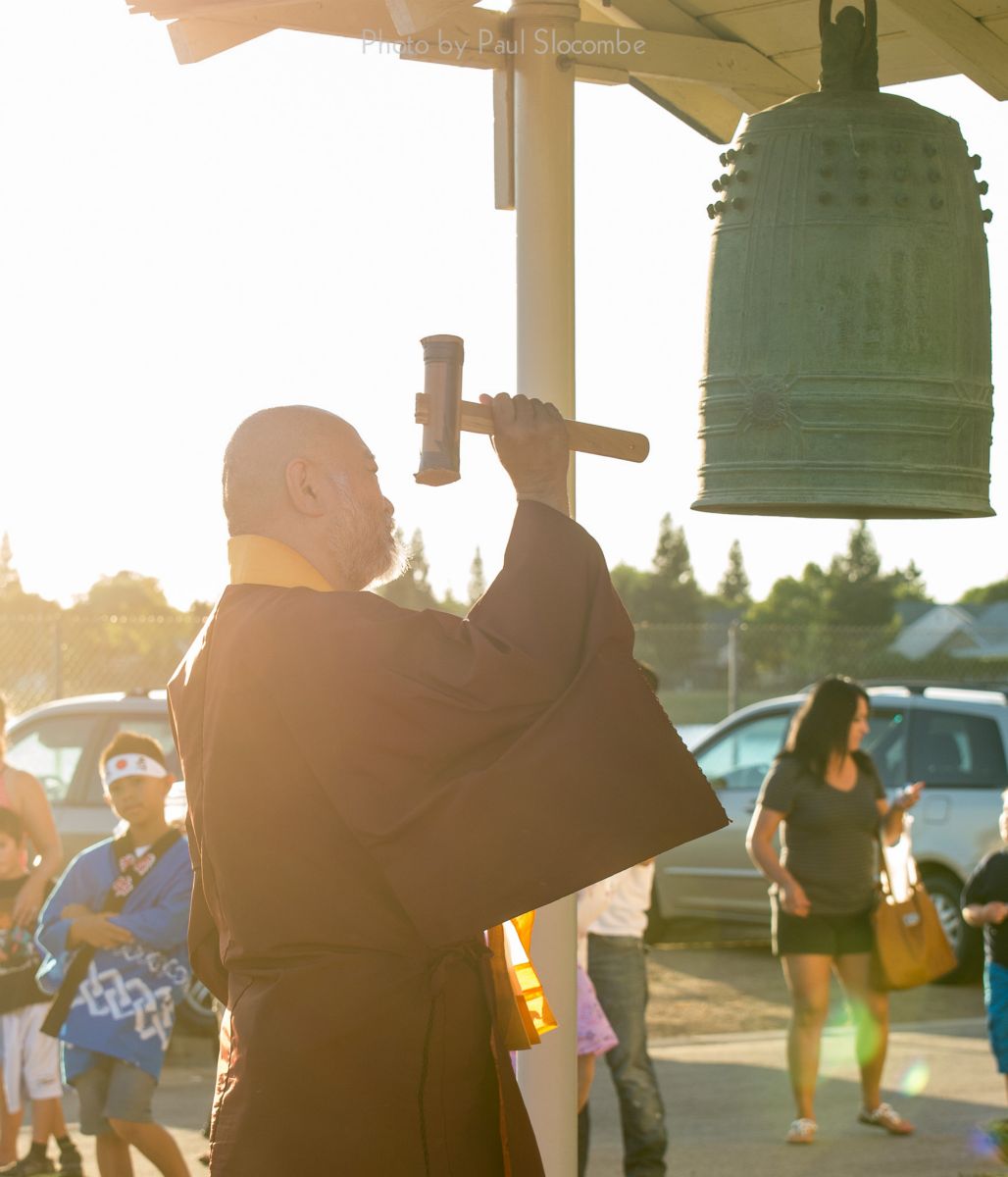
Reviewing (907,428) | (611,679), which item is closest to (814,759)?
(907,428)

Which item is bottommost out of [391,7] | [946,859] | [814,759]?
[946,859]

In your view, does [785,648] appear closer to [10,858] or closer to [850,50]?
[10,858]

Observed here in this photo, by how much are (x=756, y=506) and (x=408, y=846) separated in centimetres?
113

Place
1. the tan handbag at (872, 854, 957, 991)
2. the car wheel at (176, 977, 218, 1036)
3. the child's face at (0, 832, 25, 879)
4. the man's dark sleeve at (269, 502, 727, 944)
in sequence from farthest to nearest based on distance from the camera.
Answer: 1. the car wheel at (176, 977, 218, 1036)
2. the tan handbag at (872, 854, 957, 991)
3. the child's face at (0, 832, 25, 879)
4. the man's dark sleeve at (269, 502, 727, 944)

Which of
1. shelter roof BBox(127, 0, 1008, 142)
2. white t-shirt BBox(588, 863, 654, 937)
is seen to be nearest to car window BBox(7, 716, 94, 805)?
white t-shirt BBox(588, 863, 654, 937)

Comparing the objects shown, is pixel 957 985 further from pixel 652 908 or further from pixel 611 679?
pixel 611 679

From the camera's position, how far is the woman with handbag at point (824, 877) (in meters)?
6.99

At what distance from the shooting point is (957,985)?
10750 millimetres

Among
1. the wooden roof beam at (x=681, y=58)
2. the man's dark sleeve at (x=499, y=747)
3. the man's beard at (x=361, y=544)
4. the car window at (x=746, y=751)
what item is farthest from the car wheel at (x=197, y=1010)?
the man's dark sleeve at (x=499, y=747)

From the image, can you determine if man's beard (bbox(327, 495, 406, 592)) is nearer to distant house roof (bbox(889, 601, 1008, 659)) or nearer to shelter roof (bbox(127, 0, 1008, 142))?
shelter roof (bbox(127, 0, 1008, 142))

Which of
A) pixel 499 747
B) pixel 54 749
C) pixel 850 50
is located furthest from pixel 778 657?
pixel 499 747

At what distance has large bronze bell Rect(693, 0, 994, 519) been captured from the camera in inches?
125

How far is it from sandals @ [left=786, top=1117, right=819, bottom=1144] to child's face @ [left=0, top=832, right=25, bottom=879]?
10.3 feet

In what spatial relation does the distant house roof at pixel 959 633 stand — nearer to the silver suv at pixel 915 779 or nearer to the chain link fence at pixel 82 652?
the chain link fence at pixel 82 652
